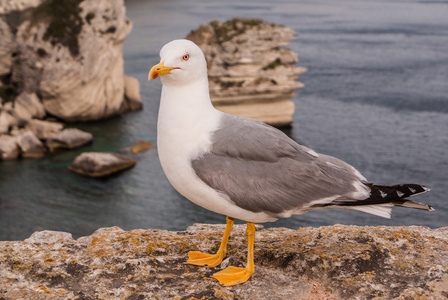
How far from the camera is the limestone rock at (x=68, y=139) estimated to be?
4506 centimetres

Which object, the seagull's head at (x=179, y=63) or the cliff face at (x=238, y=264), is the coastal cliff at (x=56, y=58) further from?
the seagull's head at (x=179, y=63)

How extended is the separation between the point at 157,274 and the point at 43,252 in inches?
61.3

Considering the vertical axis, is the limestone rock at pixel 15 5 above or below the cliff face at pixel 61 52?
above

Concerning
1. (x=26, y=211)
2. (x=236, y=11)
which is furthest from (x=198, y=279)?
(x=236, y=11)

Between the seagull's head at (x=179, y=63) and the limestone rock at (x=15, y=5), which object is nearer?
the seagull's head at (x=179, y=63)

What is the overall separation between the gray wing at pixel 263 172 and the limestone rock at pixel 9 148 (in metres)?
40.3

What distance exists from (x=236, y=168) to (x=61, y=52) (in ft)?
159

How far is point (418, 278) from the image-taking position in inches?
232

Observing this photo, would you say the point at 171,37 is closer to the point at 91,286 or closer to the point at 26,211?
the point at 26,211

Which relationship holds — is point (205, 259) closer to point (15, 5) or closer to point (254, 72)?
point (254, 72)

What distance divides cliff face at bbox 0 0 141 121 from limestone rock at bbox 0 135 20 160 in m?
7.11

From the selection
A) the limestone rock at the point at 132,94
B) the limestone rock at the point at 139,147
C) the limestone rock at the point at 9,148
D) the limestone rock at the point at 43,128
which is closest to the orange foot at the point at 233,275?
the limestone rock at the point at 139,147

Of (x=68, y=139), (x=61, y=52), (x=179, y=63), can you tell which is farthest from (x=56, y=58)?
(x=179, y=63)

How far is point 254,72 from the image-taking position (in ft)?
163
